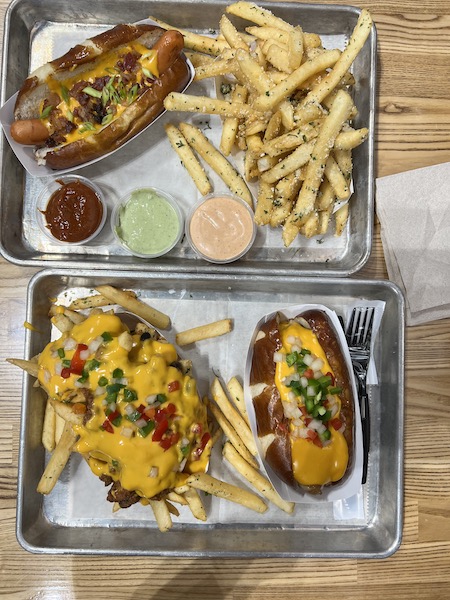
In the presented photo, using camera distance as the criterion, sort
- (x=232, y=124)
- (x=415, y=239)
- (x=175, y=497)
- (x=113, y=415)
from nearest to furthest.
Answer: (x=113, y=415) < (x=175, y=497) < (x=232, y=124) < (x=415, y=239)

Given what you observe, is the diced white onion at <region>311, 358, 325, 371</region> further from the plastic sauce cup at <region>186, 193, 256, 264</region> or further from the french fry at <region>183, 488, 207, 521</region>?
the french fry at <region>183, 488, 207, 521</region>

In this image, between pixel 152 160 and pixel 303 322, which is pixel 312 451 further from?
pixel 152 160

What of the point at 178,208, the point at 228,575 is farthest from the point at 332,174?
the point at 228,575

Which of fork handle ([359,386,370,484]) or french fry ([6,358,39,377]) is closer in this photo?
french fry ([6,358,39,377])

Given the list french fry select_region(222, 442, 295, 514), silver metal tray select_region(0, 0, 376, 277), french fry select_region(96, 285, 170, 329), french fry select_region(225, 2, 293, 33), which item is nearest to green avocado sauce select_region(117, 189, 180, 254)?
silver metal tray select_region(0, 0, 376, 277)

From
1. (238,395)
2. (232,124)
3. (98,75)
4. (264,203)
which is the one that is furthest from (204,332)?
(98,75)

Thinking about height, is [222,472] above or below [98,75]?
below

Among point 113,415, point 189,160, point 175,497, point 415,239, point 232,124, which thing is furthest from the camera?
point 415,239
